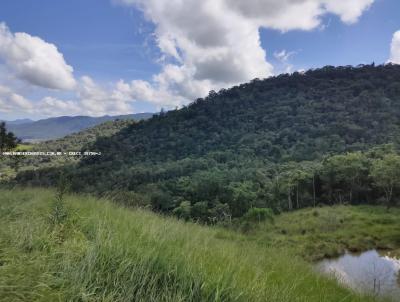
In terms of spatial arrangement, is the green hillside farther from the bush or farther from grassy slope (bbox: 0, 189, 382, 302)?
grassy slope (bbox: 0, 189, 382, 302)

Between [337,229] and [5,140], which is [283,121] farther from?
[5,140]

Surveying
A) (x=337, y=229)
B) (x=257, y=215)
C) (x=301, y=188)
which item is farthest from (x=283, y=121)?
(x=257, y=215)

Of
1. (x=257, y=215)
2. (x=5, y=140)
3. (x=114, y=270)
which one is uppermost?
(x=5, y=140)

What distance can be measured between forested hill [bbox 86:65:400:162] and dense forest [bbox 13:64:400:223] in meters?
0.33

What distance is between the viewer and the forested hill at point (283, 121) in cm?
9154

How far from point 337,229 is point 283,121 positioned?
81.4 metres

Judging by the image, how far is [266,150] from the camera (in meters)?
93.7

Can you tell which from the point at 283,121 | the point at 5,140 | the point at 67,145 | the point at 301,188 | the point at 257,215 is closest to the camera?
the point at 5,140

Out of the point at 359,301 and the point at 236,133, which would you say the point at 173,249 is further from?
the point at 236,133

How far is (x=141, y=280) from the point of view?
269 cm

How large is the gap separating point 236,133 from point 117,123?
60.3 meters

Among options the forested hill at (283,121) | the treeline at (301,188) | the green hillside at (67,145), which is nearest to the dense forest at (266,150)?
the treeline at (301,188)

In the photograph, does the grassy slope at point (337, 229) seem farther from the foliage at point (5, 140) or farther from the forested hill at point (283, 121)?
the forested hill at point (283, 121)

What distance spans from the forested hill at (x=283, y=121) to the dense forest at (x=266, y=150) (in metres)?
0.33
